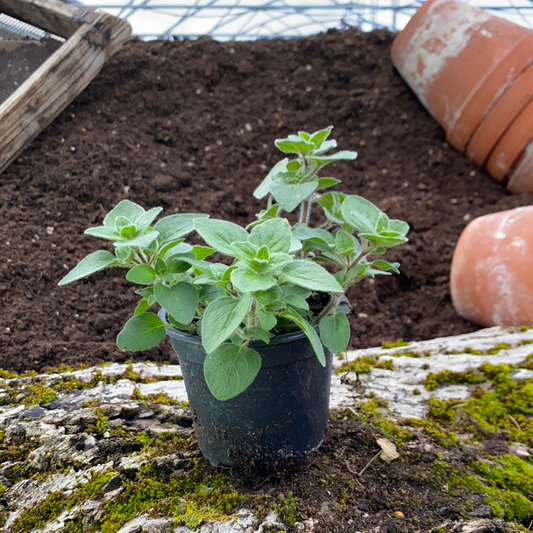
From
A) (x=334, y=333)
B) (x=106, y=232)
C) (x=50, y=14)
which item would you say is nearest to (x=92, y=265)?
(x=106, y=232)

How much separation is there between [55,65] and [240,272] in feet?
8.61

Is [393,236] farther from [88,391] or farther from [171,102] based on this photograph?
[171,102]

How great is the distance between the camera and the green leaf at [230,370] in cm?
99

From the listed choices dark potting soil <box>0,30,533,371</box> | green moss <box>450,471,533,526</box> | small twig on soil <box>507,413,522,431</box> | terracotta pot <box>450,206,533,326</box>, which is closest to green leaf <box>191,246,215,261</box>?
green moss <box>450,471,533,526</box>

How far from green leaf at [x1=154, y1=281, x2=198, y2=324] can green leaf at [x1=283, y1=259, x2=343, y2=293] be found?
0.73ft

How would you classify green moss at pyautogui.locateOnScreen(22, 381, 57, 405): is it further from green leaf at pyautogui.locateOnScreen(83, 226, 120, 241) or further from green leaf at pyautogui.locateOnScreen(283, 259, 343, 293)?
green leaf at pyautogui.locateOnScreen(283, 259, 343, 293)

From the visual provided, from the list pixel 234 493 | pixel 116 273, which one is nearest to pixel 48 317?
pixel 116 273

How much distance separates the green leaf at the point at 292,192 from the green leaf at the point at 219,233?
0.62 feet

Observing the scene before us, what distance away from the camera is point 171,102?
144 inches

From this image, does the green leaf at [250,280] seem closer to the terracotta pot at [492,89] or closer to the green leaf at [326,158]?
the green leaf at [326,158]

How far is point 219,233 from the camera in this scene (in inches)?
40.3

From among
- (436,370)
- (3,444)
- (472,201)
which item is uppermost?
(3,444)

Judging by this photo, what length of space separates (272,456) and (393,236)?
0.61 meters

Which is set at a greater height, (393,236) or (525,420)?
(393,236)
